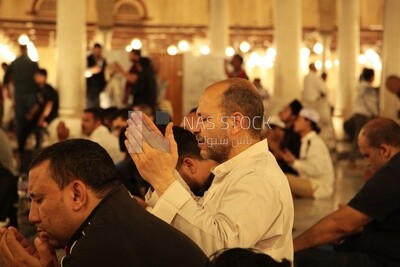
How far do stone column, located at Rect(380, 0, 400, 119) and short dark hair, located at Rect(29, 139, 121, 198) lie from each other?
12.5 meters

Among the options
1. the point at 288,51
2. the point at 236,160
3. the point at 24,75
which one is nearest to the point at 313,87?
the point at 288,51

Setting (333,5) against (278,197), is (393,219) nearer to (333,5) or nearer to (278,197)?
(278,197)

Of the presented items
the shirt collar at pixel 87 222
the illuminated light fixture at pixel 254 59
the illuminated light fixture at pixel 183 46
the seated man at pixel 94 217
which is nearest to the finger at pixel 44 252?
the seated man at pixel 94 217

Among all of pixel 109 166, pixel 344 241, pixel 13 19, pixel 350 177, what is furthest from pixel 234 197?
pixel 13 19

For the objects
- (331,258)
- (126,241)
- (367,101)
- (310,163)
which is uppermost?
(126,241)

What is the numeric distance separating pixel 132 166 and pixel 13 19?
21409mm

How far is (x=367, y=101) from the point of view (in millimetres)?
15914

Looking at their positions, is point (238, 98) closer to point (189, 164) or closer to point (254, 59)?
point (189, 164)

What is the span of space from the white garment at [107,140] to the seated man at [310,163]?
163cm

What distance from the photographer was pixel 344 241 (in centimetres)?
539

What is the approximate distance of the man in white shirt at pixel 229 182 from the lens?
131 inches

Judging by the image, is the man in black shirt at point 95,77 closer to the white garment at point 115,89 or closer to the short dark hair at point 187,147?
the white garment at point 115,89

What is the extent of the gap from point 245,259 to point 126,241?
0.64 meters

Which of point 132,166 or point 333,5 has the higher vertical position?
point 333,5
